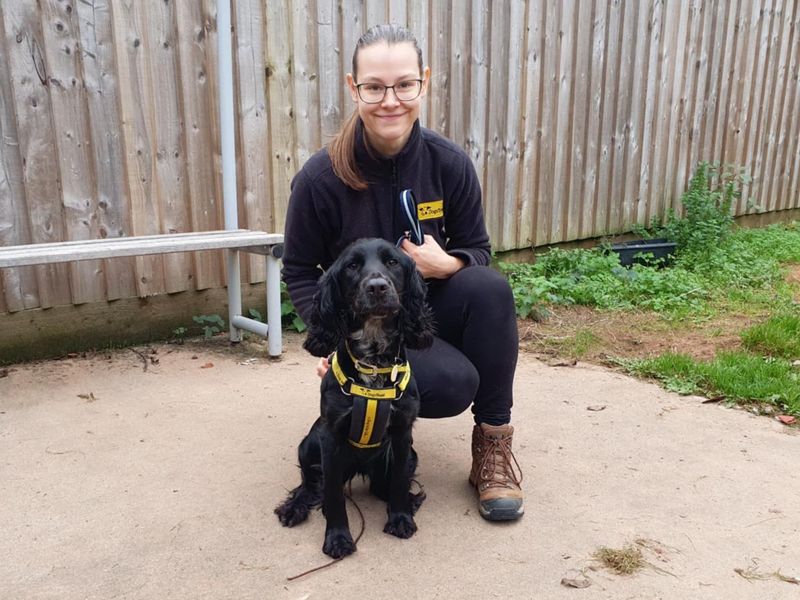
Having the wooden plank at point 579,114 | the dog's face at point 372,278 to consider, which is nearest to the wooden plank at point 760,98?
the wooden plank at point 579,114

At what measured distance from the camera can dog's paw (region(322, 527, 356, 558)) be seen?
2.05 metres

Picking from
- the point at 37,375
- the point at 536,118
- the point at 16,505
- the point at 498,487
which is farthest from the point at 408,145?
the point at 536,118

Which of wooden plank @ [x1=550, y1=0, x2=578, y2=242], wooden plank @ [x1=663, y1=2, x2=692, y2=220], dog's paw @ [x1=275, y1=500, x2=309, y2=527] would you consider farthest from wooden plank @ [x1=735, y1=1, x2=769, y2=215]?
dog's paw @ [x1=275, y1=500, x2=309, y2=527]

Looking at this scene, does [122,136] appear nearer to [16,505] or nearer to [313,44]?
[313,44]

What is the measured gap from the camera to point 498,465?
7.73 ft

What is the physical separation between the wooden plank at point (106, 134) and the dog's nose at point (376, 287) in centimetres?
242

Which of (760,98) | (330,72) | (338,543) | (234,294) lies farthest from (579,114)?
(338,543)

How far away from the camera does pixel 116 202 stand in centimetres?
375

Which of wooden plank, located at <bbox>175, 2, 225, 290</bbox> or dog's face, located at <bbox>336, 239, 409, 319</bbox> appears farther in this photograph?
wooden plank, located at <bbox>175, 2, 225, 290</bbox>

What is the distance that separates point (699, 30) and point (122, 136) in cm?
551

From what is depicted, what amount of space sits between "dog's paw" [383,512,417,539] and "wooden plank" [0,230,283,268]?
1849 mm

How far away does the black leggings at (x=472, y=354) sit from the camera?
226cm

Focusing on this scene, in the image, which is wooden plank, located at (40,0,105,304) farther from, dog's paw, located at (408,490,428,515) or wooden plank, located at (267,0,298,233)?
dog's paw, located at (408,490,428,515)

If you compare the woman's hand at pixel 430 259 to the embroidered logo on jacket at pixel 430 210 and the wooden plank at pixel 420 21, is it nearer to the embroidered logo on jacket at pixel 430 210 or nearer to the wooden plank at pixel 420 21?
the embroidered logo on jacket at pixel 430 210
